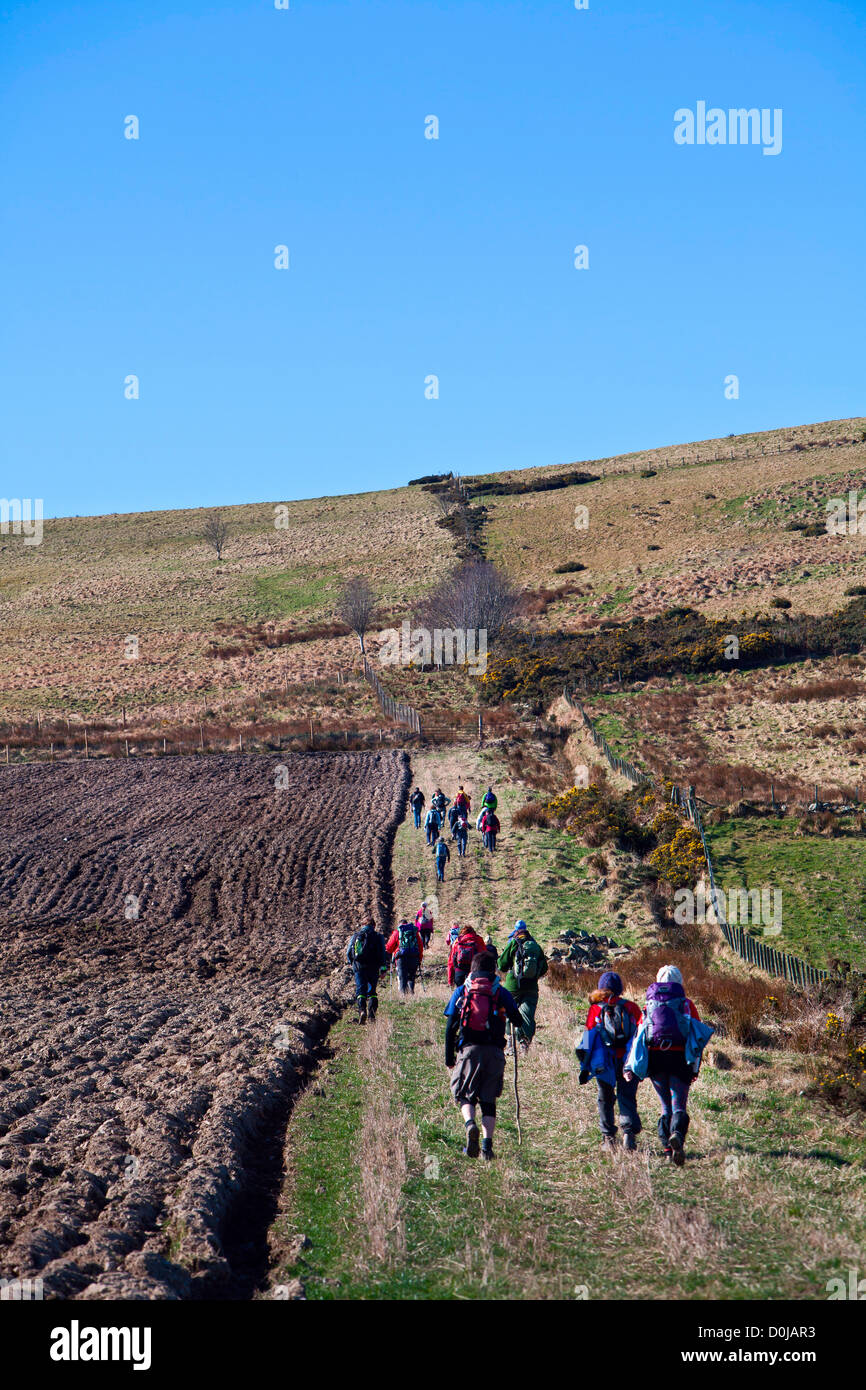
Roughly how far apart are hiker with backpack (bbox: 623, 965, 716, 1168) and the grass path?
0.49 metres

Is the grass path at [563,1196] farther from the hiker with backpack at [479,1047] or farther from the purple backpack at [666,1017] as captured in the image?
the purple backpack at [666,1017]

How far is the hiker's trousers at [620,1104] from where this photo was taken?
912 centimetres

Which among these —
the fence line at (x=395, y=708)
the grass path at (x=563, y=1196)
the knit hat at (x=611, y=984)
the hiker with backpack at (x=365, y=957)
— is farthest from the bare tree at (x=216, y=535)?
the knit hat at (x=611, y=984)

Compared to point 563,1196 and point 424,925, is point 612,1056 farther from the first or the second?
point 424,925

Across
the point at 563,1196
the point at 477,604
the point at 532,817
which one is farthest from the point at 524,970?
the point at 477,604

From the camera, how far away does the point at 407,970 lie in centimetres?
1688

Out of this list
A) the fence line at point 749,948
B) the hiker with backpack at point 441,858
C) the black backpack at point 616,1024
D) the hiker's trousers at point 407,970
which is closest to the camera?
the black backpack at point 616,1024

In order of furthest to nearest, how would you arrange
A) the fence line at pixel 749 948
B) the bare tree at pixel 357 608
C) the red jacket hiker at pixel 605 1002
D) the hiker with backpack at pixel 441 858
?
the bare tree at pixel 357 608 → the hiker with backpack at pixel 441 858 → the fence line at pixel 749 948 → the red jacket hiker at pixel 605 1002

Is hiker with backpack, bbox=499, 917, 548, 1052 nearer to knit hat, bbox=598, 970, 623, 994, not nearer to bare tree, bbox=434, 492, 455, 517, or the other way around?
knit hat, bbox=598, 970, 623, 994

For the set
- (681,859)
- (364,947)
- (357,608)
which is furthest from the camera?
(357,608)

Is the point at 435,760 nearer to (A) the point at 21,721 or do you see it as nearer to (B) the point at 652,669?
(B) the point at 652,669

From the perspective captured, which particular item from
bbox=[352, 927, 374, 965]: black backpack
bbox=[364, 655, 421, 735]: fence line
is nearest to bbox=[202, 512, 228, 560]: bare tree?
bbox=[364, 655, 421, 735]: fence line

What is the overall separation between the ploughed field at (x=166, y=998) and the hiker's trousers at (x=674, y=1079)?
338 cm

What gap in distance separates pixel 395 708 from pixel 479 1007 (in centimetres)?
4454
